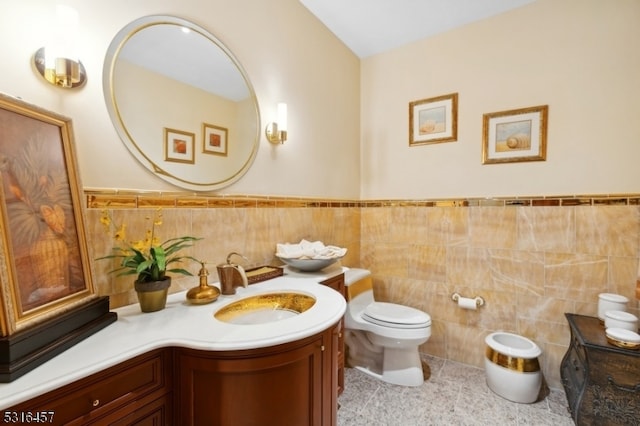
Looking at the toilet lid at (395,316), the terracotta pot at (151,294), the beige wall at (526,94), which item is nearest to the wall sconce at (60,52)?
the terracotta pot at (151,294)

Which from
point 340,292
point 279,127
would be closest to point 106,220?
point 279,127

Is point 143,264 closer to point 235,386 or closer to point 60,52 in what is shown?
point 235,386

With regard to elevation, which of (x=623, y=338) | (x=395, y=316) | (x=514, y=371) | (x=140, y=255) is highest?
(x=140, y=255)

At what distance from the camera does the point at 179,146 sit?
4.34 ft

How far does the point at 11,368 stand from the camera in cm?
60

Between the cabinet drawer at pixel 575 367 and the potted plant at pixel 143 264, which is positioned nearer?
the potted plant at pixel 143 264

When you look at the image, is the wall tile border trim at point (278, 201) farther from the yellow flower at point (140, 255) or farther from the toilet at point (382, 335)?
the toilet at point (382, 335)

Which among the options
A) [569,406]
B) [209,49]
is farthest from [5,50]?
[569,406]

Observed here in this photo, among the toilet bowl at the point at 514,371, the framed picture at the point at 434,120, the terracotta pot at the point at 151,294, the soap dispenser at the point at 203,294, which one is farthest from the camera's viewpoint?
the framed picture at the point at 434,120

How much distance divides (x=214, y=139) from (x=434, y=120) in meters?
1.79

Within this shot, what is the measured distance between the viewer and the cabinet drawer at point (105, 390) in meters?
0.64

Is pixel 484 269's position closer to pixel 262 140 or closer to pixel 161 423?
pixel 262 140

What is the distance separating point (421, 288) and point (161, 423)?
2.05 meters

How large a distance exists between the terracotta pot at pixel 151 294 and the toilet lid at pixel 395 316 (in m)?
1.41
